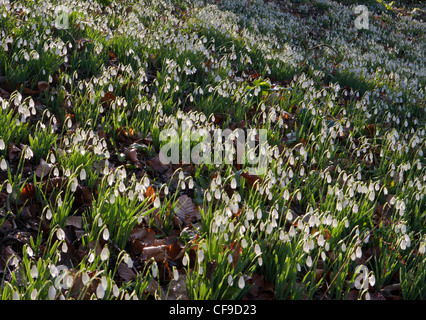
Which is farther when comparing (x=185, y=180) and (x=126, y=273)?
(x=185, y=180)

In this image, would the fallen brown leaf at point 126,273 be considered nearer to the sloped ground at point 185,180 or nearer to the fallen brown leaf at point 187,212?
the sloped ground at point 185,180

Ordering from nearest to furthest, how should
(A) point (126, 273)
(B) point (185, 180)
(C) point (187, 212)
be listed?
(A) point (126, 273), (C) point (187, 212), (B) point (185, 180)

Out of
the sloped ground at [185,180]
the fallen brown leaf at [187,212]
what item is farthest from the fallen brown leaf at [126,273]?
the fallen brown leaf at [187,212]

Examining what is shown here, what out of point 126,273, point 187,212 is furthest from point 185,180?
point 126,273

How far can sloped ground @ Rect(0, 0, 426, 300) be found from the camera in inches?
82.7

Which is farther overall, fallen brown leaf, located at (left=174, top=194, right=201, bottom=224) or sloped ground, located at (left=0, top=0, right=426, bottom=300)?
fallen brown leaf, located at (left=174, top=194, right=201, bottom=224)

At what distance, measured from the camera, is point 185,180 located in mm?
2939

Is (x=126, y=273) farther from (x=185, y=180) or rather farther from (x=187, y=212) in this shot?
(x=185, y=180)

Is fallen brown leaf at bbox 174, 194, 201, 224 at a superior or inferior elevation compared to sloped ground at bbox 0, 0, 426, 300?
inferior

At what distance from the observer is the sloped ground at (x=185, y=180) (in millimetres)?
2102

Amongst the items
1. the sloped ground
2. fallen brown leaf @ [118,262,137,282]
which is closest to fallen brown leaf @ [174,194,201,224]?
the sloped ground

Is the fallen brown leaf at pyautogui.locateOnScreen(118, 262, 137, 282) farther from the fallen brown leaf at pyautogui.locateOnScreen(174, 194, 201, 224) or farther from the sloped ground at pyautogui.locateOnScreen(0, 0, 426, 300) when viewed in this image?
the fallen brown leaf at pyautogui.locateOnScreen(174, 194, 201, 224)

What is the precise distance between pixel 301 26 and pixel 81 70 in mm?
7335

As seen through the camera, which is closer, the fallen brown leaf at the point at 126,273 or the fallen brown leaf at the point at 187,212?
the fallen brown leaf at the point at 126,273
